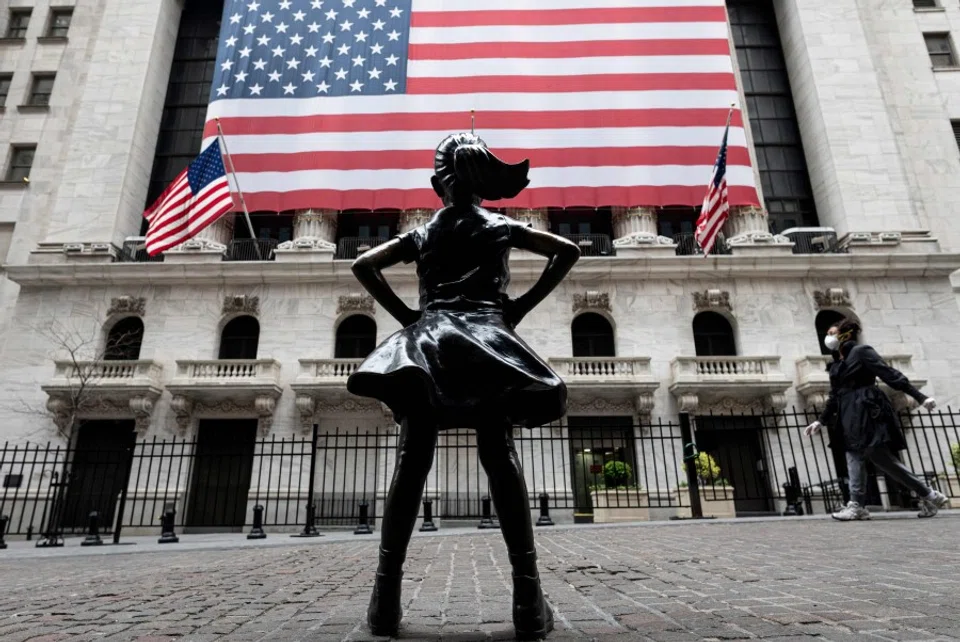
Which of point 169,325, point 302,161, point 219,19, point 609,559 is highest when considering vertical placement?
point 219,19

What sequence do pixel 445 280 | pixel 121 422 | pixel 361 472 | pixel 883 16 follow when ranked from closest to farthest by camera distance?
pixel 445 280, pixel 361 472, pixel 121 422, pixel 883 16

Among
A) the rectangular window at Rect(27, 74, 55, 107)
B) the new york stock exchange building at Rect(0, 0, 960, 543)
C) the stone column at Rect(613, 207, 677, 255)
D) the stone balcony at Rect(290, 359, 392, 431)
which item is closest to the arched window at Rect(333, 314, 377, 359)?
the new york stock exchange building at Rect(0, 0, 960, 543)

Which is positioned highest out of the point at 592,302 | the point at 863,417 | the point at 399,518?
the point at 592,302

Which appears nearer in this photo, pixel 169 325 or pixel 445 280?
pixel 445 280

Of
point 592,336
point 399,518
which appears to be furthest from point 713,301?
point 399,518

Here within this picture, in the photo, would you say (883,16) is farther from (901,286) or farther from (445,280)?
(445,280)

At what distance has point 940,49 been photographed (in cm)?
2469

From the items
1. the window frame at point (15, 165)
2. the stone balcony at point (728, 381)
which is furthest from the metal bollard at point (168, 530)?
the window frame at point (15, 165)

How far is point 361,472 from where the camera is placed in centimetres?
1839

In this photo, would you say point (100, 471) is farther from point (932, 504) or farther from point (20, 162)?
point (932, 504)

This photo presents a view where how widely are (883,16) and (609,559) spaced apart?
99.1 feet

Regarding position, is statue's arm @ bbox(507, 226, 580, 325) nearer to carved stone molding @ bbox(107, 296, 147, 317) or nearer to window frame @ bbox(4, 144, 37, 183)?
carved stone molding @ bbox(107, 296, 147, 317)

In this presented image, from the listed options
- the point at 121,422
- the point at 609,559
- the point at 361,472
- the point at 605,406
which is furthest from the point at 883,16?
the point at 121,422

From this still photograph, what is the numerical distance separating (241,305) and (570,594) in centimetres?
1960
